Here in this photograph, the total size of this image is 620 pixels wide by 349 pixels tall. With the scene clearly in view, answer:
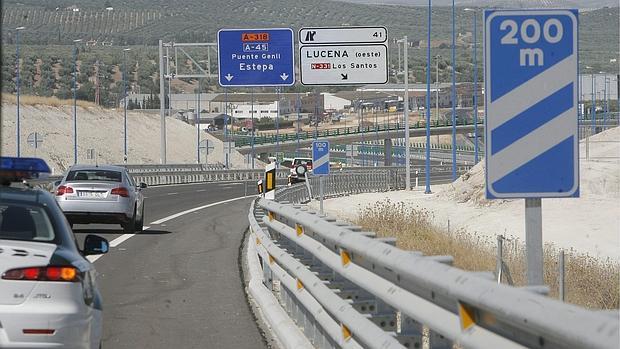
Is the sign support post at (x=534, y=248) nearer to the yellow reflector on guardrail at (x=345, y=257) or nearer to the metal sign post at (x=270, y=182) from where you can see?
the yellow reflector on guardrail at (x=345, y=257)

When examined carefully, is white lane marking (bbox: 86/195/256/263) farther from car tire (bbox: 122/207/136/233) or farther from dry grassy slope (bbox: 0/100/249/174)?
dry grassy slope (bbox: 0/100/249/174)

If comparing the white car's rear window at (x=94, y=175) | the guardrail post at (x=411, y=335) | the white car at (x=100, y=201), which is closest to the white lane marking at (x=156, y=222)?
the white car at (x=100, y=201)

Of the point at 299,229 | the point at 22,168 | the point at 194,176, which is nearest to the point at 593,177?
the point at 299,229

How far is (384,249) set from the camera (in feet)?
25.1

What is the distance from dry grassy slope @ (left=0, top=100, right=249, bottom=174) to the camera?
9662 cm

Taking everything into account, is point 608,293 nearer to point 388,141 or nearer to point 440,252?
point 440,252

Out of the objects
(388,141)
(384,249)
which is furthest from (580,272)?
(388,141)

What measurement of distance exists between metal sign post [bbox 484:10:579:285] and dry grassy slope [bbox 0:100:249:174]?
84546mm

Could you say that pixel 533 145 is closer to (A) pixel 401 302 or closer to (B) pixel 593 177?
(A) pixel 401 302

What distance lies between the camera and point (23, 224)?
28.8ft

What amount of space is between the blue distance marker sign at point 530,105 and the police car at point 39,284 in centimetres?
258

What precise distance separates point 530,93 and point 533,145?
0.29 metres

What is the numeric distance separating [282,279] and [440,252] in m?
9.56

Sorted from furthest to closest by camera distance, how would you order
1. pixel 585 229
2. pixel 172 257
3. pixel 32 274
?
pixel 585 229
pixel 172 257
pixel 32 274
